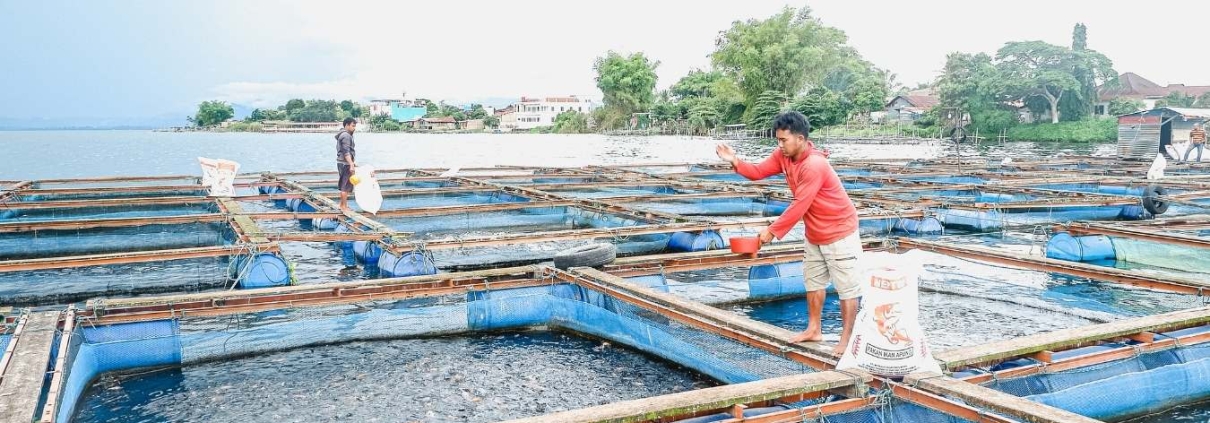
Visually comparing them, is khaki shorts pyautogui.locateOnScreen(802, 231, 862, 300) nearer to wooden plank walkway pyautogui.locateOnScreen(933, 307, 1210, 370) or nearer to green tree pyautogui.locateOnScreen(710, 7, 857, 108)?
wooden plank walkway pyautogui.locateOnScreen(933, 307, 1210, 370)

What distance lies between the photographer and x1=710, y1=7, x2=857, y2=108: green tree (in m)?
71.1

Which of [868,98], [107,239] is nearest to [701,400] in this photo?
[107,239]

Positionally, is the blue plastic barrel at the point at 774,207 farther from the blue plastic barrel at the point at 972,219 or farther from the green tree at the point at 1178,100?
the green tree at the point at 1178,100

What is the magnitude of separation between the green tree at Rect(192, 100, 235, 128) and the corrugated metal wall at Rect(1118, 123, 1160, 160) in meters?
180

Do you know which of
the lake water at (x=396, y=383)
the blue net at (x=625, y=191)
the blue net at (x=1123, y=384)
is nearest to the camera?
the blue net at (x=1123, y=384)

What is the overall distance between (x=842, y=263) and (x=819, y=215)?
0.35 metres

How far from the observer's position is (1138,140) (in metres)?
41.5

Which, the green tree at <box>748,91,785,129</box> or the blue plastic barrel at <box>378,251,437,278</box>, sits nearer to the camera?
the blue plastic barrel at <box>378,251,437,278</box>

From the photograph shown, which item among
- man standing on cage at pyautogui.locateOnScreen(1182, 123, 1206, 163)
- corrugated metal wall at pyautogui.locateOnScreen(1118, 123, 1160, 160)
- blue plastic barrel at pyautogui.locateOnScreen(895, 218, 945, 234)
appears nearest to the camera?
blue plastic barrel at pyautogui.locateOnScreen(895, 218, 945, 234)

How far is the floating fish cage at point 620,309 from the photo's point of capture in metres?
5.45

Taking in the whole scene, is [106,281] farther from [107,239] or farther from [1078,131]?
[1078,131]

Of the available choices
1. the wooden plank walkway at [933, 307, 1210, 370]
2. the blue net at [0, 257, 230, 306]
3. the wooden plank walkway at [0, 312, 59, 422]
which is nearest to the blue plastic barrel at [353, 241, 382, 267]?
the blue net at [0, 257, 230, 306]

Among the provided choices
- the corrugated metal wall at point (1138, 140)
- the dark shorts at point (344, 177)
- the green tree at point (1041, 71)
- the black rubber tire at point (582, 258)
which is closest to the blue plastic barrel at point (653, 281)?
the black rubber tire at point (582, 258)

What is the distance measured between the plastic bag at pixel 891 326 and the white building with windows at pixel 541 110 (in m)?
143
